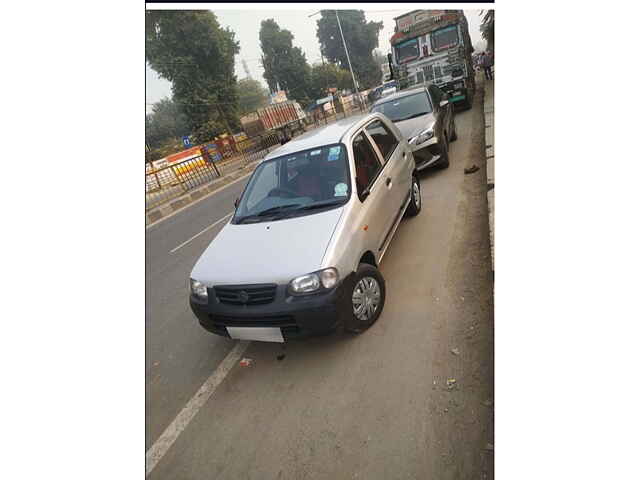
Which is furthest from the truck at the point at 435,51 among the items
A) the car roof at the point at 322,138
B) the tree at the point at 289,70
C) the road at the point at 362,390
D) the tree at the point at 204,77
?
the tree at the point at 289,70

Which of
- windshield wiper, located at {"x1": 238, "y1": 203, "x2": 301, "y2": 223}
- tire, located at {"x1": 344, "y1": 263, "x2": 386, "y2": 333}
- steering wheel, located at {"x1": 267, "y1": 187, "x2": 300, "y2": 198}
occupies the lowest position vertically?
tire, located at {"x1": 344, "y1": 263, "x2": 386, "y2": 333}

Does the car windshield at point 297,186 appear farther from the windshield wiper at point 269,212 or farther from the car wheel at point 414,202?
the car wheel at point 414,202

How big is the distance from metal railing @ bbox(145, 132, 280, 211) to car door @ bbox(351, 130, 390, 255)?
32.3ft

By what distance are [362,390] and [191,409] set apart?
1.31 metres

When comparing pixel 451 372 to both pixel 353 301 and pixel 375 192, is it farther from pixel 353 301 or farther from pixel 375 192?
pixel 375 192

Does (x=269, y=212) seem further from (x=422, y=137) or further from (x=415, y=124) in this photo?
(x=415, y=124)

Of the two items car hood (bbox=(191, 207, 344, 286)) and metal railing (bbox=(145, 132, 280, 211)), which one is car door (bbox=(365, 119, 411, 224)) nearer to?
car hood (bbox=(191, 207, 344, 286))

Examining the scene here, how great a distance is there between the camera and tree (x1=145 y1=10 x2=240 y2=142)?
24812 mm

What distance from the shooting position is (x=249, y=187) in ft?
12.1

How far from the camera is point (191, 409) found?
260 centimetres

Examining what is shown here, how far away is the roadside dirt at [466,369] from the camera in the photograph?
71.3 inches

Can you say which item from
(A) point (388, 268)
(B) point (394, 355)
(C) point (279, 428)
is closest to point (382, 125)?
(A) point (388, 268)

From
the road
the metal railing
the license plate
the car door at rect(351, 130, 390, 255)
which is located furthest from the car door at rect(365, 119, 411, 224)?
the metal railing

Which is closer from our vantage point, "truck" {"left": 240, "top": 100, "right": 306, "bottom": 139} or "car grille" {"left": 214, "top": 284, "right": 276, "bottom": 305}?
"car grille" {"left": 214, "top": 284, "right": 276, "bottom": 305}
